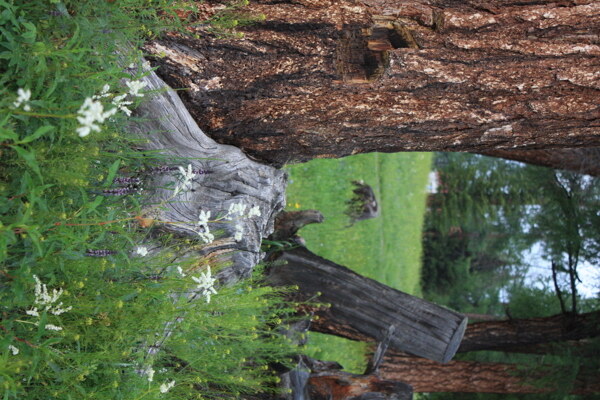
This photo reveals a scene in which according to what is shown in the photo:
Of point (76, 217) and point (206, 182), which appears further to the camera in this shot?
point (206, 182)

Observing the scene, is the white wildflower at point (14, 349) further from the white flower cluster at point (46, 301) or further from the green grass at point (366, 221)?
the green grass at point (366, 221)

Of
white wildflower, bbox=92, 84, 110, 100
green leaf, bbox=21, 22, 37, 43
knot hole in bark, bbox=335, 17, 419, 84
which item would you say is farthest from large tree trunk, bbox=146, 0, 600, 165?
green leaf, bbox=21, 22, 37, 43

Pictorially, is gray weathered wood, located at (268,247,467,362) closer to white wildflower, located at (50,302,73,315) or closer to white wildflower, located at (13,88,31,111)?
white wildflower, located at (50,302,73,315)

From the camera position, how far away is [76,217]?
240cm

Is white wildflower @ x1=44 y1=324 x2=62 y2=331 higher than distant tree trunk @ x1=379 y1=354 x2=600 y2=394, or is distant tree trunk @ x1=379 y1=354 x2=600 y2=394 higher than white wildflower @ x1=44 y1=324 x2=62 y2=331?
white wildflower @ x1=44 y1=324 x2=62 y2=331

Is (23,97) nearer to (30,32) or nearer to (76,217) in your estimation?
(30,32)

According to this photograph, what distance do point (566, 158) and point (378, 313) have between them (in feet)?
10.3

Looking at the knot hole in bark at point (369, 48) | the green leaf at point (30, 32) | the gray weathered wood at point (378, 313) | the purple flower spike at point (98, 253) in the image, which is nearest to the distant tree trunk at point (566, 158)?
the gray weathered wood at point (378, 313)

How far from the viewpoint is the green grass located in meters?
8.49

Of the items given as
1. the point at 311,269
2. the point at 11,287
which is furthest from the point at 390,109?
the point at 311,269

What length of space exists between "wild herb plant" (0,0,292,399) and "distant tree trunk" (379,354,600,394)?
426 centimetres

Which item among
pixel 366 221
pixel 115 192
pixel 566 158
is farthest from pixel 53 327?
pixel 366 221

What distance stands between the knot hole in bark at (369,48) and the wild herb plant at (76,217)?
904mm

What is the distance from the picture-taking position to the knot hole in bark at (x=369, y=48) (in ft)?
10.4
